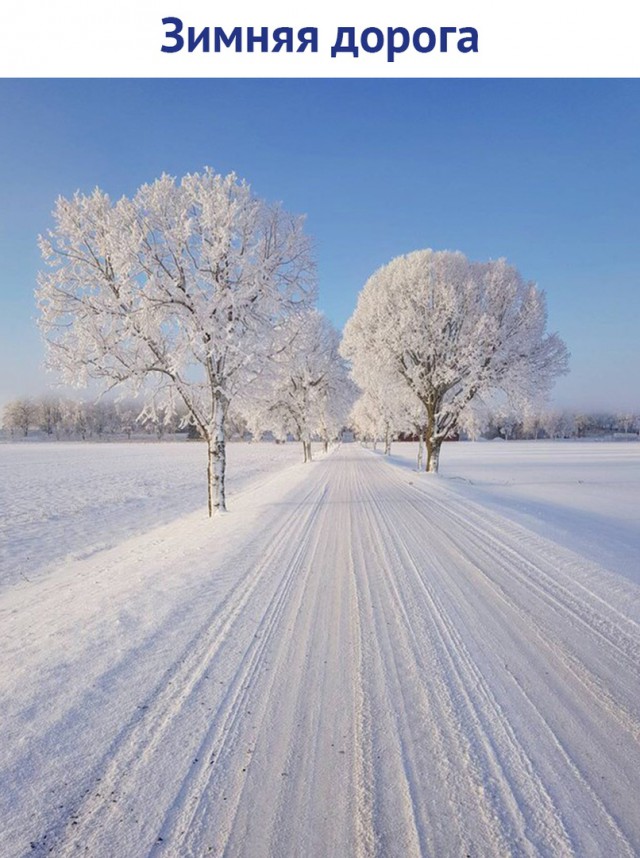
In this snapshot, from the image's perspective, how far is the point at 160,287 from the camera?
10539 mm

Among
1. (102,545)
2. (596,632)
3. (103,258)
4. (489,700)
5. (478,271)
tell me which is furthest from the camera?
(478,271)

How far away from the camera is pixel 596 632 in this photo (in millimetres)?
4016

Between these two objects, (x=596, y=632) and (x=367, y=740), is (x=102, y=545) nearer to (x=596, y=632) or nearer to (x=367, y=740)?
(x=367, y=740)

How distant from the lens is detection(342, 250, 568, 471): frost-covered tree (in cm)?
1945

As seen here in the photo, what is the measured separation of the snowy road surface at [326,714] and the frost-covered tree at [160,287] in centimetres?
673

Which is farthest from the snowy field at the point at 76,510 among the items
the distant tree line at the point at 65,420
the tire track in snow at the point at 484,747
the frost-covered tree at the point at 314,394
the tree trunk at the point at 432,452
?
the distant tree line at the point at 65,420

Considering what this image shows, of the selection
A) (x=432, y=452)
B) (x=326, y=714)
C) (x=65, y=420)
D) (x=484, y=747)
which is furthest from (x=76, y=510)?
(x=65, y=420)

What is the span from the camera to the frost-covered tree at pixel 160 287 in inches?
410

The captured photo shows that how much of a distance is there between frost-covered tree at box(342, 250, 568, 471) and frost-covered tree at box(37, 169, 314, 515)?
1118 cm

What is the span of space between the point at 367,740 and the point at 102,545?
8898 millimetres

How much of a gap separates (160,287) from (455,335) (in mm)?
15156

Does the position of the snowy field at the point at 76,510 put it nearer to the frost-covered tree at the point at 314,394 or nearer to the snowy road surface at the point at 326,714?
the snowy road surface at the point at 326,714

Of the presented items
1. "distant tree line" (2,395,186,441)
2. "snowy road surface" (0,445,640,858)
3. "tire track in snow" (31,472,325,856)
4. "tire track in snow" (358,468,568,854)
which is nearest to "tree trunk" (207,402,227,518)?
"snowy road surface" (0,445,640,858)

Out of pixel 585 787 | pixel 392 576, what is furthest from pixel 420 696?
pixel 392 576
